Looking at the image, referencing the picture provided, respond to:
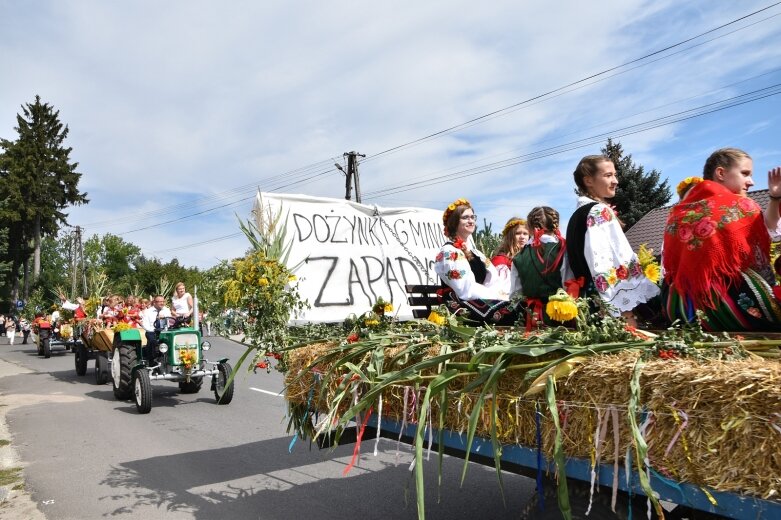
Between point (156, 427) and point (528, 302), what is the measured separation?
6.04m

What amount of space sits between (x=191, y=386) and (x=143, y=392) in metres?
2.03

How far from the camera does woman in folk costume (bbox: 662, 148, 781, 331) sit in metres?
2.39

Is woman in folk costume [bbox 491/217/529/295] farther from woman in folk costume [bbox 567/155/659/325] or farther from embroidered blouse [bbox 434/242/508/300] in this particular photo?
woman in folk costume [bbox 567/155/659/325]

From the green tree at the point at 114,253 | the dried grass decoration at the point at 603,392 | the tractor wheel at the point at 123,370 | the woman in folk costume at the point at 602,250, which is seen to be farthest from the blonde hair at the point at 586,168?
the green tree at the point at 114,253

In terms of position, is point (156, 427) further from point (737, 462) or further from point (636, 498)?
point (737, 462)

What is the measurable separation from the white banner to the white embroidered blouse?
1.94 meters

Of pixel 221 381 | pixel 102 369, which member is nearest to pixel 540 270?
pixel 221 381

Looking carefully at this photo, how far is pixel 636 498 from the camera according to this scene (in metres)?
2.23

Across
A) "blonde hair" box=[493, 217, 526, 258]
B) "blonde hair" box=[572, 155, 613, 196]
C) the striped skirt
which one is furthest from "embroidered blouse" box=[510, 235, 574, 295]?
"blonde hair" box=[493, 217, 526, 258]

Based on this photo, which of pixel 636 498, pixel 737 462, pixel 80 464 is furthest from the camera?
pixel 80 464

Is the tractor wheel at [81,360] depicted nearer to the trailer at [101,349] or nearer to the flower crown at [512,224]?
the trailer at [101,349]

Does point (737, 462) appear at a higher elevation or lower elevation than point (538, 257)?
lower

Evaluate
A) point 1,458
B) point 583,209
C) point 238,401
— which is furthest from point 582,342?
point 238,401

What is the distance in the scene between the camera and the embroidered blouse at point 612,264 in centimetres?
286
